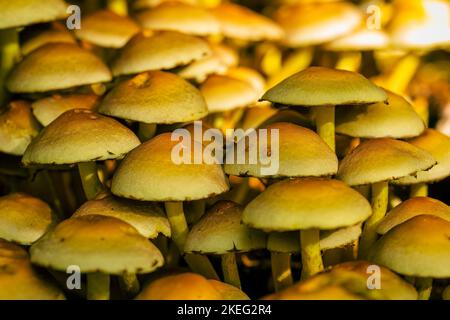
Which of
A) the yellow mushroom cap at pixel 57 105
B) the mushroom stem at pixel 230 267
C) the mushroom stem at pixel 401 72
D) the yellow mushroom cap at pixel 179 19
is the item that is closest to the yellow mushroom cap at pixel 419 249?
the mushroom stem at pixel 230 267

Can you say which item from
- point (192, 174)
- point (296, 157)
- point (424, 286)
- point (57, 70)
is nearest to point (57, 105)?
point (57, 70)

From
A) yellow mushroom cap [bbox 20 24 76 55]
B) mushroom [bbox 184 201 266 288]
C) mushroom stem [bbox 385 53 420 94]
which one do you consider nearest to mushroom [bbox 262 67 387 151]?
mushroom [bbox 184 201 266 288]

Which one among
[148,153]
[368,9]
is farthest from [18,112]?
[368,9]

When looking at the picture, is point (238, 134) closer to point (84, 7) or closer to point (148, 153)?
point (148, 153)

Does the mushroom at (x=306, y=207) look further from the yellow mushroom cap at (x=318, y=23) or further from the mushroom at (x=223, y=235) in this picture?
the yellow mushroom cap at (x=318, y=23)

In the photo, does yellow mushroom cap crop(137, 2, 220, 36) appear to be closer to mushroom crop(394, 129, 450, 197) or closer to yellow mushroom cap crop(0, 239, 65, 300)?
mushroom crop(394, 129, 450, 197)

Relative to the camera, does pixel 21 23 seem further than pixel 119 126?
Yes
